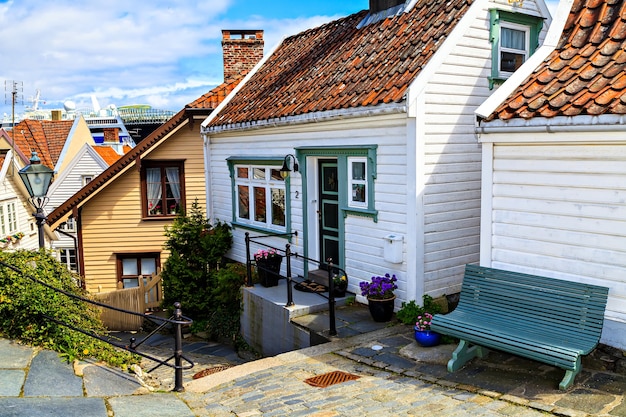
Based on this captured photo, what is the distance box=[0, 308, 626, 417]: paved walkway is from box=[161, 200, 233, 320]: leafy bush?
5.63 m

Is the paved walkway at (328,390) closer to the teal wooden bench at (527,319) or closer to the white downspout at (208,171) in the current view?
the teal wooden bench at (527,319)

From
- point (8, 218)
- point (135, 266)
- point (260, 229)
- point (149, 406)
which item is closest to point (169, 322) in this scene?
point (149, 406)

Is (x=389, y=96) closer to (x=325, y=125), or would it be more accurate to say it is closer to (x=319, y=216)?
(x=325, y=125)

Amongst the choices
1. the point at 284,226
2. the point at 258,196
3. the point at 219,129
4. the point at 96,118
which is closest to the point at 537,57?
the point at 284,226

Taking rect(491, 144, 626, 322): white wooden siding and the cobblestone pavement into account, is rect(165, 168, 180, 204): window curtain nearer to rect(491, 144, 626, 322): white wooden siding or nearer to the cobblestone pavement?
the cobblestone pavement

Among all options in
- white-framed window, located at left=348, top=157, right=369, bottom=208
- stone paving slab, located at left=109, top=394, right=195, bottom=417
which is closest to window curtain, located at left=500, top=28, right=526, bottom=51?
white-framed window, located at left=348, top=157, right=369, bottom=208

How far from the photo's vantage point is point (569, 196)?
22.2 ft

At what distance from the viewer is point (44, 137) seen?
3634 cm

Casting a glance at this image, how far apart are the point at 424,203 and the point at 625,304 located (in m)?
3.37

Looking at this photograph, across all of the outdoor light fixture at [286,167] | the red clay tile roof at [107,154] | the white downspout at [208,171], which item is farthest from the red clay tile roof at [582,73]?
the red clay tile roof at [107,154]

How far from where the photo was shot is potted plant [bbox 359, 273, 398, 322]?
28.9 ft

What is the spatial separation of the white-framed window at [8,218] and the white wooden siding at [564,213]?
83.3ft

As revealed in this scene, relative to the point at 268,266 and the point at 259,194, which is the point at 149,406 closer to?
the point at 268,266

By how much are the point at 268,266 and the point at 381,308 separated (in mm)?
3360
